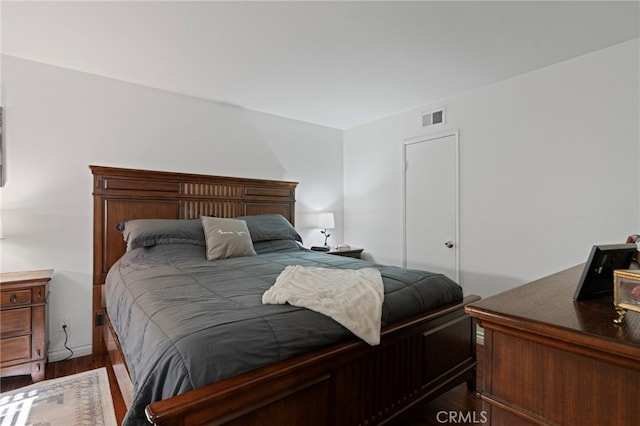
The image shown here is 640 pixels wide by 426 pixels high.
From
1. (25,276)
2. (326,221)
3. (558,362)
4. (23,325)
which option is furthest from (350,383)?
(326,221)

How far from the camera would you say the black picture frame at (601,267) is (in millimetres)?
872

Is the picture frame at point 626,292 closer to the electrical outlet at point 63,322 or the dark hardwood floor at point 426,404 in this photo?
the dark hardwood floor at point 426,404

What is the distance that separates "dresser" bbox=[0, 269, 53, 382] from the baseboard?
1.09 ft

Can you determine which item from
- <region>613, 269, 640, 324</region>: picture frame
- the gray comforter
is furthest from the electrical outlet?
<region>613, 269, 640, 324</region>: picture frame

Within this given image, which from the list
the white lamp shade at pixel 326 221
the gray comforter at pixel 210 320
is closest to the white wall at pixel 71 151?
the gray comforter at pixel 210 320

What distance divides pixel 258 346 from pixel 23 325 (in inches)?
85.0

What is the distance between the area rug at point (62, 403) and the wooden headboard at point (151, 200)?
1.83 feet

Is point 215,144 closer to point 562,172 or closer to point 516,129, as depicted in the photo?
point 516,129

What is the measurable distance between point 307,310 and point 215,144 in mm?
2649

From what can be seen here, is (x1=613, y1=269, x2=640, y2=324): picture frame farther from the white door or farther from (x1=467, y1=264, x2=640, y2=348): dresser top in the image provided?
the white door

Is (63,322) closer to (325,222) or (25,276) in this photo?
(25,276)

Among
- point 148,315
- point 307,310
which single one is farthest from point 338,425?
point 148,315

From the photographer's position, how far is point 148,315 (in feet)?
4.63

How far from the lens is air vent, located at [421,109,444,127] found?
11.3ft
